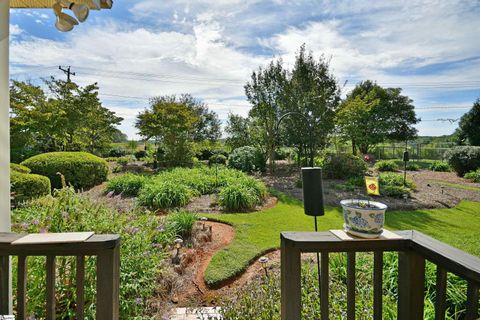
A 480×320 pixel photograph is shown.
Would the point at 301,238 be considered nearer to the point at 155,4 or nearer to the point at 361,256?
the point at 361,256

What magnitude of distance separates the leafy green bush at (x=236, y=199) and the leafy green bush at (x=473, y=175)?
9.02 meters

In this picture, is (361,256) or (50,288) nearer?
(50,288)

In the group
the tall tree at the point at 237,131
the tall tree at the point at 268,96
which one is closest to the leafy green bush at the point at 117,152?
the tall tree at the point at 237,131

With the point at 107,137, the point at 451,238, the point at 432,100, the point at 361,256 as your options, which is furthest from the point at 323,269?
the point at 432,100

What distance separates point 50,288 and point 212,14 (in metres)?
4.50

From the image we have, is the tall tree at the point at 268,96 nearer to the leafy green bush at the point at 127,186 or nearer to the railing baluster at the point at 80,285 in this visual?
the leafy green bush at the point at 127,186

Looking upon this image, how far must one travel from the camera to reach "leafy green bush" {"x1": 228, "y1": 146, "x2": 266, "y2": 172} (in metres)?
10.3


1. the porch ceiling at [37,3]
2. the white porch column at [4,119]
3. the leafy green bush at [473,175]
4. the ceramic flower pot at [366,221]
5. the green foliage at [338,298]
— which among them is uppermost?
the porch ceiling at [37,3]

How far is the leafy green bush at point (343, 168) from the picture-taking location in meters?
9.21

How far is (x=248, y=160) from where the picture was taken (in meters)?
10.4

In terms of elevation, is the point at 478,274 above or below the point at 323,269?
above

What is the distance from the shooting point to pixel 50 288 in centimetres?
109

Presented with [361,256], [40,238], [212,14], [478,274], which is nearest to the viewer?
[478,274]

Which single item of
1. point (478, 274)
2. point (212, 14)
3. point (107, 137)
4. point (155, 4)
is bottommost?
point (478, 274)
